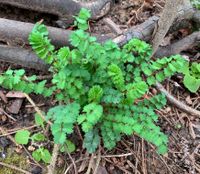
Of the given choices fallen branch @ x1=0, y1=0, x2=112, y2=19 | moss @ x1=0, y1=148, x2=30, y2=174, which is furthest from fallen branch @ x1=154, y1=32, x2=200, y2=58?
moss @ x1=0, y1=148, x2=30, y2=174

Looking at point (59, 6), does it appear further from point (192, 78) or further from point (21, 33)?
point (192, 78)

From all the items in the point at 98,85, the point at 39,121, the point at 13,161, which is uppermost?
the point at 98,85

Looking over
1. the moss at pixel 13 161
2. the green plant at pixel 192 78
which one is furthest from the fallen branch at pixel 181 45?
the moss at pixel 13 161

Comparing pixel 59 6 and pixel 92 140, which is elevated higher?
pixel 59 6

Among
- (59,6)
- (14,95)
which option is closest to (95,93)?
(14,95)

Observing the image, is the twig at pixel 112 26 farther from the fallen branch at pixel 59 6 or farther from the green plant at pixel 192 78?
the green plant at pixel 192 78

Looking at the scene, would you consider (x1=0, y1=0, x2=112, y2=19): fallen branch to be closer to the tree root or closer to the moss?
the tree root
